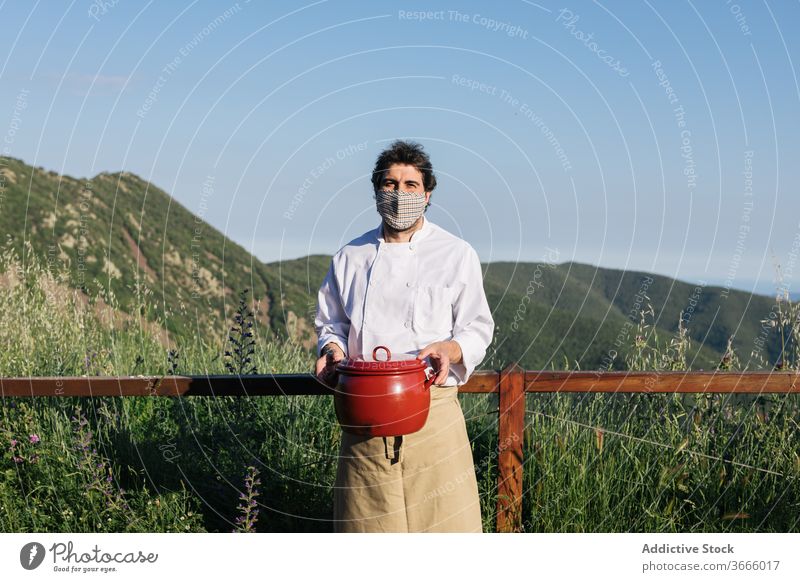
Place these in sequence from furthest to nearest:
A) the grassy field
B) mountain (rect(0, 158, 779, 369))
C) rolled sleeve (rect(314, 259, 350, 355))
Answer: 1. mountain (rect(0, 158, 779, 369))
2. the grassy field
3. rolled sleeve (rect(314, 259, 350, 355))

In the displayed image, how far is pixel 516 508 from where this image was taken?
188 inches

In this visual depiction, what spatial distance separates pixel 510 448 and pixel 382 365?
1.57 m

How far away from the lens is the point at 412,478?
3.75 meters

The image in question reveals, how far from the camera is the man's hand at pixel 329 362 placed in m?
3.69

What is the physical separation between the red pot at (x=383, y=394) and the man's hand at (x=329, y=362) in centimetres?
12

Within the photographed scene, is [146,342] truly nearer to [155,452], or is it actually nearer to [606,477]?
[155,452]

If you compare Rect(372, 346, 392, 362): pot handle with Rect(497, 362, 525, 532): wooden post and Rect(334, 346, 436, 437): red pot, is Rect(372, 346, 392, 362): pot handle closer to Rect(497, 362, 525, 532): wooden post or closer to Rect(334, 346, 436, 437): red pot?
Rect(334, 346, 436, 437): red pot

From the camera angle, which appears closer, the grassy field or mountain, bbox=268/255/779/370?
the grassy field

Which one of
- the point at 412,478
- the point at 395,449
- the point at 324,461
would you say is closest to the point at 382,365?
the point at 395,449

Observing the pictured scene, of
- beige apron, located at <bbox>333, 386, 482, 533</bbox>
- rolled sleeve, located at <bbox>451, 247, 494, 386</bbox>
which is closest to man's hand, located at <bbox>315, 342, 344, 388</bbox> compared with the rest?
beige apron, located at <bbox>333, 386, 482, 533</bbox>

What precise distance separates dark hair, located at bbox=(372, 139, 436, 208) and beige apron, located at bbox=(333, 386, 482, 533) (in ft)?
3.12

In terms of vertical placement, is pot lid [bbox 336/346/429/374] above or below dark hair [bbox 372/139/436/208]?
below

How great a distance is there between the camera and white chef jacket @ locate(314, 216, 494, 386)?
3645 mm
